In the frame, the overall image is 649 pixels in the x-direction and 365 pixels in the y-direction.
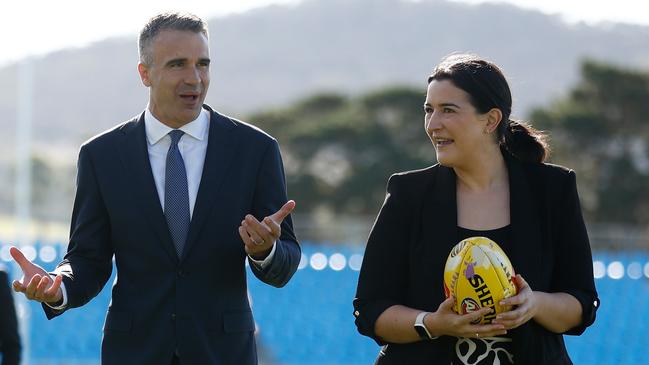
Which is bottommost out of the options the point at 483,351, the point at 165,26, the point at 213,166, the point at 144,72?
the point at 483,351

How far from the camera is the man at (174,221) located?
15.1ft

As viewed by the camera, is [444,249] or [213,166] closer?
[444,249]

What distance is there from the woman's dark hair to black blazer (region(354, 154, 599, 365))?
0.09m

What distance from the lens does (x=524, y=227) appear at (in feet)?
15.0

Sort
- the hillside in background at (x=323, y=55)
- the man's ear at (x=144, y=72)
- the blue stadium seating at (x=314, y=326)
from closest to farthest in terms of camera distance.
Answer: the man's ear at (x=144, y=72), the blue stadium seating at (x=314, y=326), the hillside in background at (x=323, y=55)

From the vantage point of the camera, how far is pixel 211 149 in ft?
15.6

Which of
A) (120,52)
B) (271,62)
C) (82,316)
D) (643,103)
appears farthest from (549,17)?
(82,316)

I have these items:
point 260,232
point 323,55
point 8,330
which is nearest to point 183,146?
point 260,232

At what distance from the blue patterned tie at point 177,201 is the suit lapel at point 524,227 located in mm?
1210

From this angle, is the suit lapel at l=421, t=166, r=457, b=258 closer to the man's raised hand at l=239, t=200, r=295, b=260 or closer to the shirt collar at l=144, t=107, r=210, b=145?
the man's raised hand at l=239, t=200, r=295, b=260

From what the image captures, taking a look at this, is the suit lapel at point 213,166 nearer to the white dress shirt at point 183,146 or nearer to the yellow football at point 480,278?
the white dress shirt at point 183,146

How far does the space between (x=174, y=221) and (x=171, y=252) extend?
0.13 meters

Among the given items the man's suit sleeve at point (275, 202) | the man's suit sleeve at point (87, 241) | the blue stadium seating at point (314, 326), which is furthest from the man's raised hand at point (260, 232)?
the blue stadium seating at point (314, 326)

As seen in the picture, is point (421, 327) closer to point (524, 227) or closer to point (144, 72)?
point (524, 227)
